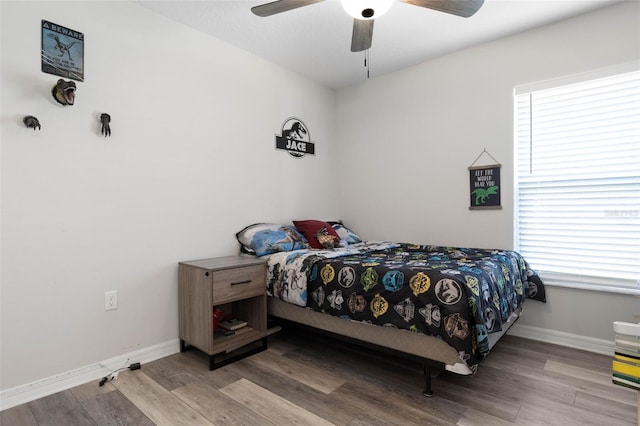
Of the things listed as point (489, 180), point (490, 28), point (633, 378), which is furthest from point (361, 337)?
point (490, 28)

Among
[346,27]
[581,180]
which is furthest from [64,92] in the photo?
[581,180]

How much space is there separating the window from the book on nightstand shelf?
2.35m

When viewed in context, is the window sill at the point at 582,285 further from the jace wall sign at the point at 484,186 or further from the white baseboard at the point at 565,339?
the jace wall sign at the point at 484,186

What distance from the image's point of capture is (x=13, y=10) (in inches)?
72.1

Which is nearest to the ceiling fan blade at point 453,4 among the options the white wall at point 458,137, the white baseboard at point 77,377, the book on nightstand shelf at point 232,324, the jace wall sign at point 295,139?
the white wall at point 458,137

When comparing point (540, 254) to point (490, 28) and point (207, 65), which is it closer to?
point (490, 28)

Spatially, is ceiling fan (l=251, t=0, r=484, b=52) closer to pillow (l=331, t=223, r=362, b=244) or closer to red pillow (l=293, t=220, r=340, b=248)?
red pillow (l=293, t=220, r=340, b=248)

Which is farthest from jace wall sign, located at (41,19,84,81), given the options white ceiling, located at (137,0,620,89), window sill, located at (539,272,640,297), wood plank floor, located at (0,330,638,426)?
window sill, located at (539,272,640,297)

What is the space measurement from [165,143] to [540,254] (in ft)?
10.1

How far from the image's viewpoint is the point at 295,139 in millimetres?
3510

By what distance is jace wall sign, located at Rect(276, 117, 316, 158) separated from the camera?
3379 millimetres

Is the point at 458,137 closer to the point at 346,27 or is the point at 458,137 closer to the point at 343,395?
the point at 346,27

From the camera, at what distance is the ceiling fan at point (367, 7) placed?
168 centimetres

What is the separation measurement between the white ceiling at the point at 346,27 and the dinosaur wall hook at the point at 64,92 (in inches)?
33.5
